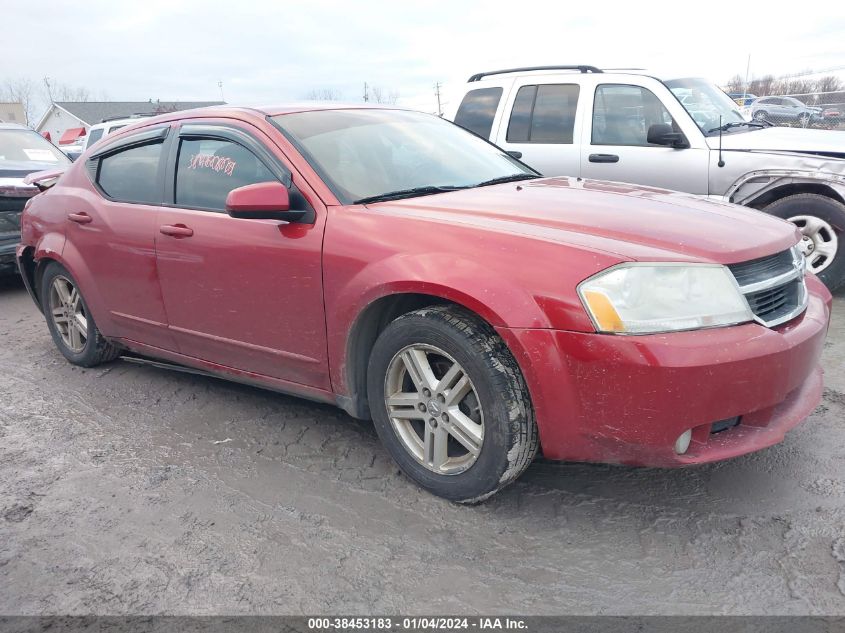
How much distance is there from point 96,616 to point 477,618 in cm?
126

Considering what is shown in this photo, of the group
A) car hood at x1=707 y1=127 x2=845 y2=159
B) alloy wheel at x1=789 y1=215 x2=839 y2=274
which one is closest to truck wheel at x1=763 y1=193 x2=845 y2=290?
alloy wheel at x1=789 y1=215 x2=839 y2=274

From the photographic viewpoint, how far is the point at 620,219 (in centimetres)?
279

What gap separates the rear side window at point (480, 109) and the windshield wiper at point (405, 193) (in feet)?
12.6

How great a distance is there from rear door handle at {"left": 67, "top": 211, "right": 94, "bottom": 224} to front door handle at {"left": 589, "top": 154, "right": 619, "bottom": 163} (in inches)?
169

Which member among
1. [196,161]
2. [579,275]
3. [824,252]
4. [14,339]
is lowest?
[14,339]

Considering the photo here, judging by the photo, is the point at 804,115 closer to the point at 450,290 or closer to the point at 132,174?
the point at 132,174

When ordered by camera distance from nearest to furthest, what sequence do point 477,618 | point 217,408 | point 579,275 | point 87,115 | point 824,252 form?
point 477,618
point 579,275
point 217,408
point 824,252
point 87,115

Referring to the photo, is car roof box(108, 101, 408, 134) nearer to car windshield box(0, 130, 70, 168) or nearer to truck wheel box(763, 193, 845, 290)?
truck wheel box(763, 193, 845, 290)

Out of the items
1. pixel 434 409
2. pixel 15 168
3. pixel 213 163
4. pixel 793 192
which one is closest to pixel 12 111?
pixel 15 168

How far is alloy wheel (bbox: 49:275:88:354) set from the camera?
4711 millimetres

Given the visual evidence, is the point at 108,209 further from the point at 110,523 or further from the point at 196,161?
the point at 110,523

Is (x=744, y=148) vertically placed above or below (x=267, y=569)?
above

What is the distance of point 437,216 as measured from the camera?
9.54 feet

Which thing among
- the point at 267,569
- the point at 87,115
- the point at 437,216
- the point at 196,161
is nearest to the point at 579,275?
the point at 437,216
